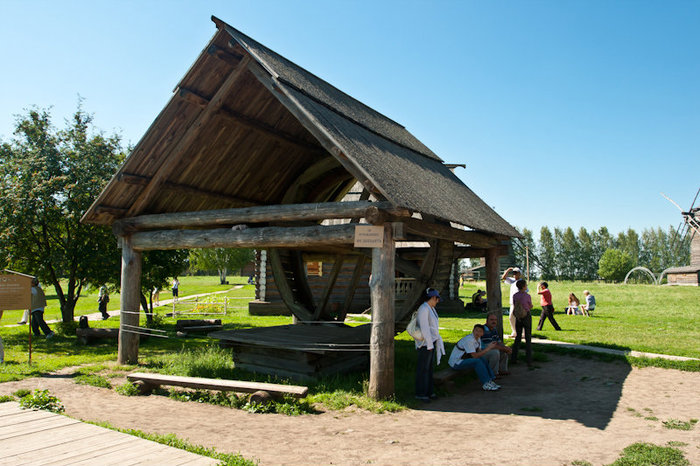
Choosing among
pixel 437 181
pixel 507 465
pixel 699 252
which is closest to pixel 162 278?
pixel 437 181

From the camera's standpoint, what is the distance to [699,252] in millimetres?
41906

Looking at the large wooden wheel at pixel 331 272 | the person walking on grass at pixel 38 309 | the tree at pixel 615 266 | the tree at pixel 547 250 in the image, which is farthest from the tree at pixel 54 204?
the tree at pixel 547 250

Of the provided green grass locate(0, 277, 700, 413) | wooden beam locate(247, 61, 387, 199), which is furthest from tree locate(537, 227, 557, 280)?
wooden beam locate(247, 61, 387, 199)

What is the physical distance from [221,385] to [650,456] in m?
5.55

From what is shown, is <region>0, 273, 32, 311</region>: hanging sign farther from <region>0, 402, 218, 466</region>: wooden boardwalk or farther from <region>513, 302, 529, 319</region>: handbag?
<region>513, 302, 529, 319</region>: handbag

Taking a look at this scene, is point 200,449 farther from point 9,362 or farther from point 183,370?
point 9,362

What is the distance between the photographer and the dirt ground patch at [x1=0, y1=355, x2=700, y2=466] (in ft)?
17.6

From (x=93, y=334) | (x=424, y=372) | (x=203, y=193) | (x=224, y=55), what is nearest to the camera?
(x=424, y=372)

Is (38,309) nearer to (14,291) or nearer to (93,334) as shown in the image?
(93,334)

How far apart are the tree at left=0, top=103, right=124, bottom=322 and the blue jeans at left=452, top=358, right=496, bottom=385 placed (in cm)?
Result: 1072

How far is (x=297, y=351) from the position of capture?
8867 millimetres

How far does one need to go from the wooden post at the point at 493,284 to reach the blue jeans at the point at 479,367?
11.3ft

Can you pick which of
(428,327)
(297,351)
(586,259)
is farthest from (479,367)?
(586,259)

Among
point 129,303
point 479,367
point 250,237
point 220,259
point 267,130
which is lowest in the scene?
point 479,367
